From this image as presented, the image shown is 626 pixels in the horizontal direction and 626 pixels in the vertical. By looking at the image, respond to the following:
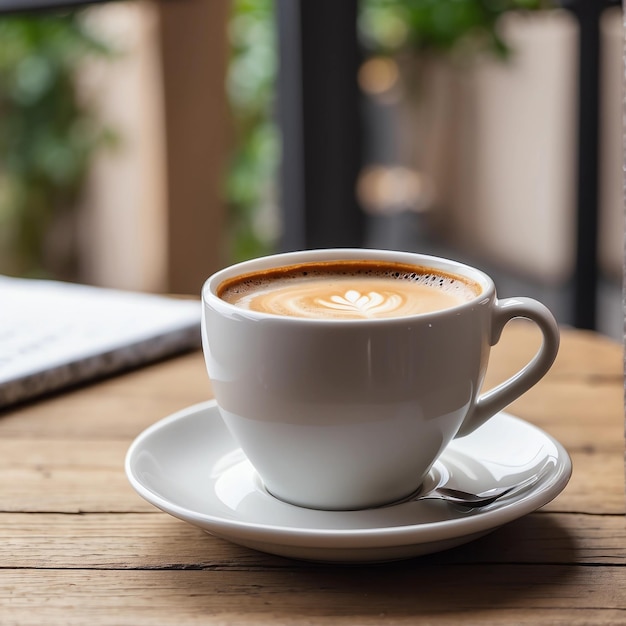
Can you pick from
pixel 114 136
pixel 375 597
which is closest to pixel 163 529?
pixel 375 597

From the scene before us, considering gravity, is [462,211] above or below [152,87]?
below

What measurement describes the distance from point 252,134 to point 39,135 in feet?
2.21

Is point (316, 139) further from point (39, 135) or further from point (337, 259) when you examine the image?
point (39, 135)

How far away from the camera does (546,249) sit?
2.04 m

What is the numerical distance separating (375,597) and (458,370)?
0.44ft

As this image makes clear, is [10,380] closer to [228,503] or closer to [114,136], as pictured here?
[228,503]

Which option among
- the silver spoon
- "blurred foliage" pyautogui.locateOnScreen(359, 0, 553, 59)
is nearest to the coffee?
the silver spoon

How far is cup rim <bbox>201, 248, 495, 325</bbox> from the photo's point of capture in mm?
497

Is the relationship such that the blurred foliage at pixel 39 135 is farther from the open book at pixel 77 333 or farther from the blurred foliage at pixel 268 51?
the open book at pixel 77 333

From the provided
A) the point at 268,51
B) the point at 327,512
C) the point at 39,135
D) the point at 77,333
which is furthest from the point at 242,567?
the point at 39,135

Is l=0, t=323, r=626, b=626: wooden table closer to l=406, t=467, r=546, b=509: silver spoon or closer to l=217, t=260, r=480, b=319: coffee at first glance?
l=406, t=467, r=546, b=509: silver spoon

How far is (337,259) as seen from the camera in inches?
25.0

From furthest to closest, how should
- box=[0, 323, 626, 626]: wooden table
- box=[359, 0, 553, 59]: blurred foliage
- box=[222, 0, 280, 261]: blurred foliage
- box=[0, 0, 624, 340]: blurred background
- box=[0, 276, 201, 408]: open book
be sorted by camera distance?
box=[222, 0, 280, 261]: blurred foliage → box=[359, 0, 553, 59]: blurred foliage → box=[0, 0, 624, 340]: blurred background → box=[0, 276, 201, 408]: open book → box=[0, 323, 626, 626]: wooden table

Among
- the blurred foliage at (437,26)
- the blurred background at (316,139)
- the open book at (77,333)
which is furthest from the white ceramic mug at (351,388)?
the blurred foliage at (437,26)
